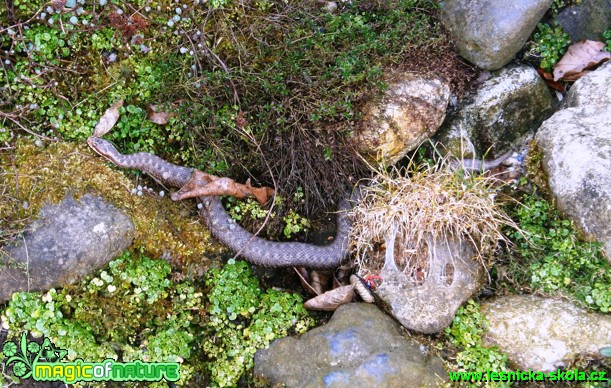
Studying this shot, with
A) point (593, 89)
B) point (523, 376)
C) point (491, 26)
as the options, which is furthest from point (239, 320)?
point (593, 89)

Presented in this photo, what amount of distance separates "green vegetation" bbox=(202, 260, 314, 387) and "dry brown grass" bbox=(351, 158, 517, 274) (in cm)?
77

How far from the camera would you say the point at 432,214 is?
4609mm

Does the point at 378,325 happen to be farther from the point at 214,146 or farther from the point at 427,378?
the point at 214,146

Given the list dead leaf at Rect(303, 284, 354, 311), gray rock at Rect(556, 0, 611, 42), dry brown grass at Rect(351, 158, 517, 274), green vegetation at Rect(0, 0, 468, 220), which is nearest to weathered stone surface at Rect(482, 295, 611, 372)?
dry brown grass at Rect(351, 158, 517, 274)

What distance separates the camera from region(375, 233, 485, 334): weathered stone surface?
4492 mm

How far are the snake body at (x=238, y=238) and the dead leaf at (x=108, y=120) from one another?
8cm

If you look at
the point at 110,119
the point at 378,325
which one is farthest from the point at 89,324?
the point at 378,325

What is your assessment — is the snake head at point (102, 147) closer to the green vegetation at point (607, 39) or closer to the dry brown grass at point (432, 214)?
the dry brown grass at point (432, 214)

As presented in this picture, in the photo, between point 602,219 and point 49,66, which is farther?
point 49,66

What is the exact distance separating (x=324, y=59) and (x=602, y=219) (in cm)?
270

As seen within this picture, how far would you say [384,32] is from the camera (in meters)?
5.28

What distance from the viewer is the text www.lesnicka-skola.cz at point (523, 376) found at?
4.23 m

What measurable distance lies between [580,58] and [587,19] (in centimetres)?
45

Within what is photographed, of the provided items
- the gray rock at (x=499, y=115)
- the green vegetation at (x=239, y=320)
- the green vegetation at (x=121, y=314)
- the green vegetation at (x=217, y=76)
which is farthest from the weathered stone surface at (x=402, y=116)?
the green vegetation at (x=121, y=314)
